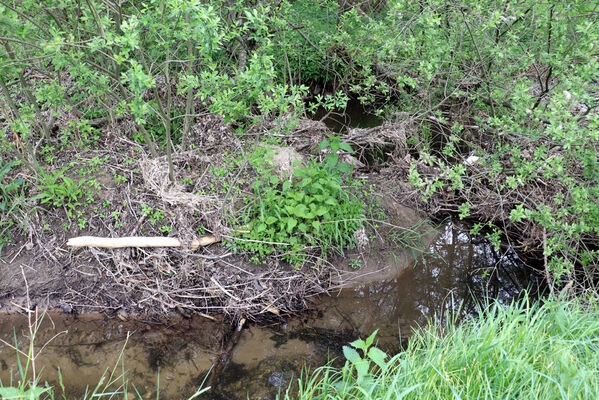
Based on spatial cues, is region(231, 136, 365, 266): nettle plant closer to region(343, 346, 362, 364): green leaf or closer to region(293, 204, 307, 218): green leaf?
region(293, 204, 307, 218): green leaf

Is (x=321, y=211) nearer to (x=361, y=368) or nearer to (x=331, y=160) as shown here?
(x=331, y=160)

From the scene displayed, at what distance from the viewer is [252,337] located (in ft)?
12.6

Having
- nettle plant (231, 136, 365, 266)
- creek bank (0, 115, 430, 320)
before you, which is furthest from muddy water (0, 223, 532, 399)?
nettle plant (231, 136, 365, 266)

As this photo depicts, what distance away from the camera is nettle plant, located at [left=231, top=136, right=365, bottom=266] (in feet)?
13.8

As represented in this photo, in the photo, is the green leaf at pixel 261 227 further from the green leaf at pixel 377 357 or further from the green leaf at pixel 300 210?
the green leaf at pixel 377 357

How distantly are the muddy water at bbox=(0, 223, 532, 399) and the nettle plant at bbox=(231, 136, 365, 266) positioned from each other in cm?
56

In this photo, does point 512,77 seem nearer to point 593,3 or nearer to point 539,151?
point 593,3

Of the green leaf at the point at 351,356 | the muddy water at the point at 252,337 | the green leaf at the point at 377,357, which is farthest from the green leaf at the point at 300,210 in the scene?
the green leaf at the point at 377,357

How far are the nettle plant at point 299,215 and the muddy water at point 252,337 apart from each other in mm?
564

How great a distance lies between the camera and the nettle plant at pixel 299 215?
166 inches

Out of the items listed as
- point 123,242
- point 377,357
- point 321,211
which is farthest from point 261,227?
point 377,357

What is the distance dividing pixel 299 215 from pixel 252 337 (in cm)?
117

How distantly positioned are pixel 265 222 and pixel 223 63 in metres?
2.64

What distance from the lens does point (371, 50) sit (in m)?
→ 5.02
